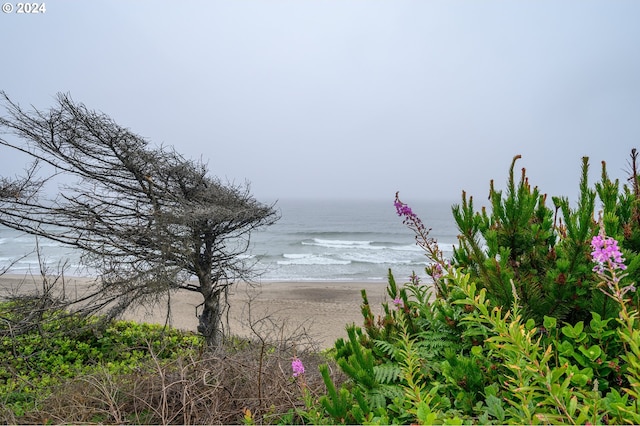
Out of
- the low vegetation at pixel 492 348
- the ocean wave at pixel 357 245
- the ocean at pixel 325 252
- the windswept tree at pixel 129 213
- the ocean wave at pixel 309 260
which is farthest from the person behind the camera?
the ocean wave at pixel 357 245

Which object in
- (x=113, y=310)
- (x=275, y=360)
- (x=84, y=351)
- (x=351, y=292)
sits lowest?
(x=351, y=292)

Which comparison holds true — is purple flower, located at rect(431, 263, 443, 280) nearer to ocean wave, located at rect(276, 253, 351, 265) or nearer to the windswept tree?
the windswept tree

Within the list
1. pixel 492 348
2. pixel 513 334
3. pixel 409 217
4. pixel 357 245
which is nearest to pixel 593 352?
pixel 492 348

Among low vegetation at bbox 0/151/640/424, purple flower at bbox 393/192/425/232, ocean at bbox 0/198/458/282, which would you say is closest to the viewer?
low vegetation at bbox 0/151/640/424

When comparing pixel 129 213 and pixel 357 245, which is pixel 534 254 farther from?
pixel 357 245

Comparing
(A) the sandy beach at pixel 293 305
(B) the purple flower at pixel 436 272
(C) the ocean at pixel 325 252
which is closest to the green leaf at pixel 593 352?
(B) the purple flower at pixel 436 272

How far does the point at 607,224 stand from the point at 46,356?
9396mm

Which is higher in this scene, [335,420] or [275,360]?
[335,420]

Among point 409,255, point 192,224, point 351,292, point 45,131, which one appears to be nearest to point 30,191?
point 45,131

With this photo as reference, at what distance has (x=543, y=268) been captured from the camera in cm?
198

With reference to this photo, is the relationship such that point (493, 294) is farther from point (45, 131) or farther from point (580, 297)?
point (45, 131)

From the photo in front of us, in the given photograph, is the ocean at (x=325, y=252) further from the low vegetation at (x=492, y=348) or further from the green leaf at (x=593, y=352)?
the green leaf at (x=593, y=352)

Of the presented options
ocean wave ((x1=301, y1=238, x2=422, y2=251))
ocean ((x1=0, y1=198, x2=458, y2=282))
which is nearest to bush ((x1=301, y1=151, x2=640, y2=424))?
ocean ((x1=0, y1=198, x2=458, y2=282))

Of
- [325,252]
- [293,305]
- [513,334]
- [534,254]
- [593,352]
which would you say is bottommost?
[293,305]
